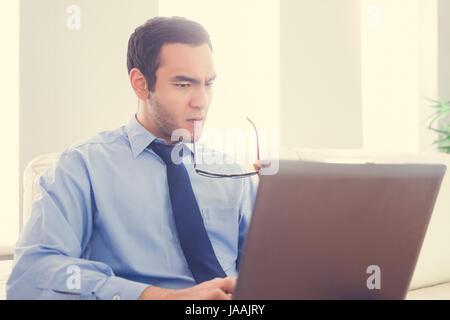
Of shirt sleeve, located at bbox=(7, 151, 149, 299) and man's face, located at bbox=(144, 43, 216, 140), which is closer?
shirt sleeve, located at bbox=(7, 151, 149, 299)

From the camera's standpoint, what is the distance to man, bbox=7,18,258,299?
3.11ft

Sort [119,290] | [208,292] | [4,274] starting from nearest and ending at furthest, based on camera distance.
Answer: [208,292] → [119,290] → [4,274]

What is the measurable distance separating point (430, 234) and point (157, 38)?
3.82 ft

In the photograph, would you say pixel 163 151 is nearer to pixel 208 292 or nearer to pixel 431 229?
pixel 208 292

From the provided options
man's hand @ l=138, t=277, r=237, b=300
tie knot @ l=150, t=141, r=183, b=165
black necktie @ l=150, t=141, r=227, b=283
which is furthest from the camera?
tie knot @ l=150, t=141, r=183, b=165

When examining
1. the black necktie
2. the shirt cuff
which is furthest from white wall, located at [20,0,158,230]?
the shirt cuff

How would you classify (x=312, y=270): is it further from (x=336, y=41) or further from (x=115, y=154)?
(x=336, y=41)

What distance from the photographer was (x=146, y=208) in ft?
3.84

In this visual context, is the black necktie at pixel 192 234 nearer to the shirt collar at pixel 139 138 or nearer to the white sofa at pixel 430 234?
the shirt collar at pixel 139 138

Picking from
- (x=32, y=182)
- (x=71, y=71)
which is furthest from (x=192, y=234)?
(x=71, y=71)

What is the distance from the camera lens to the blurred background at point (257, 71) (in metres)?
1.92

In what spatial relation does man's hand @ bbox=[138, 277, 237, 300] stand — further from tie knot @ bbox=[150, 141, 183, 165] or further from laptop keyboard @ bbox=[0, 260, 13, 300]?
laptop keyboard @ bbox=[0, 260, 13, 300]

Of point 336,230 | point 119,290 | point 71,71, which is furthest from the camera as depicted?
point 71,71
